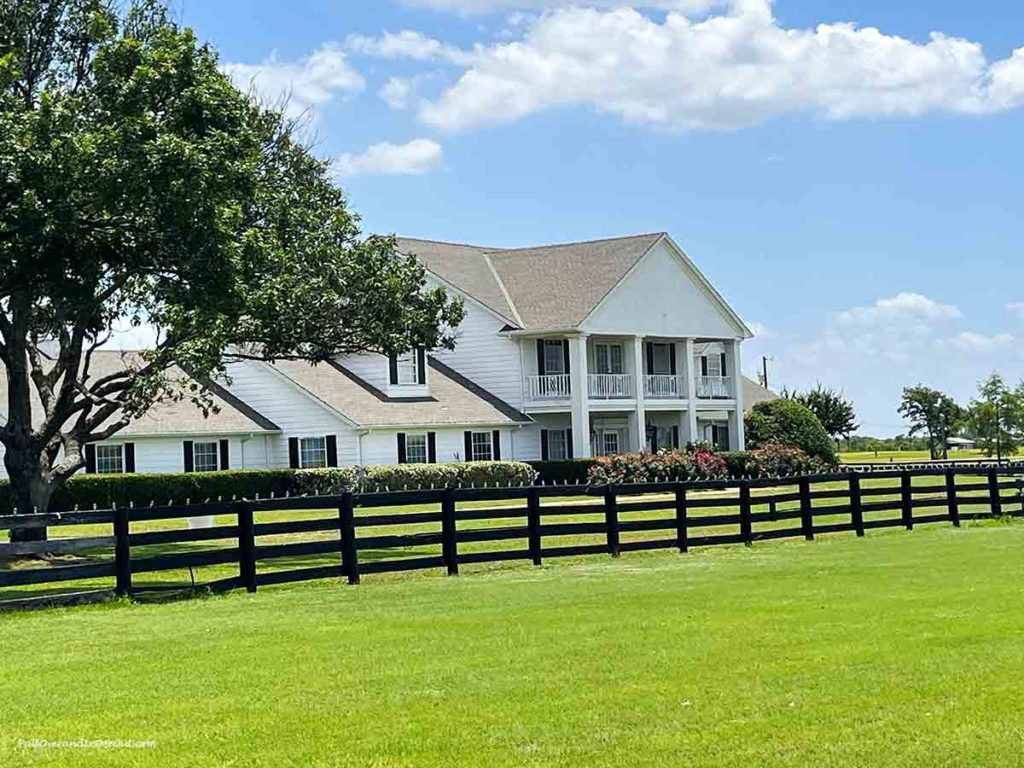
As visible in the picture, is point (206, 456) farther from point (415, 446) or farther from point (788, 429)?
point (788, 429)

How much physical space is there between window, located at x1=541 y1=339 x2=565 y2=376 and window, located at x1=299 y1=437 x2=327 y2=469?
10.7 m

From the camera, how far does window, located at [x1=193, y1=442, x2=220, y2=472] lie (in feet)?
155

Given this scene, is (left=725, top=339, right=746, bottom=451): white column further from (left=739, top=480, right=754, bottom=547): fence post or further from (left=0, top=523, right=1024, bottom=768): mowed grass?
(left=0, top=523, right=1024, bottom=768): mowed grass

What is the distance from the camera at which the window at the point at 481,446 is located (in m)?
53.7

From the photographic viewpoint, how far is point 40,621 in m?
15.9

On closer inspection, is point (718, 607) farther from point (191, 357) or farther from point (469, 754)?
point (191, 357)

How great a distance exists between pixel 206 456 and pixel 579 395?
14734 millimetres

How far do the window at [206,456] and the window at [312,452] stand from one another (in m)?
3.06

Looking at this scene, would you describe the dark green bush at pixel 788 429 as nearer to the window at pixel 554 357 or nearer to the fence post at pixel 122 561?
the window at pixel 554 357

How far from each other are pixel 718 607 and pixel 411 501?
21.5ft

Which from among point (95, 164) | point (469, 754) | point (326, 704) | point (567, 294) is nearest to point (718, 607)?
point (326, 704)

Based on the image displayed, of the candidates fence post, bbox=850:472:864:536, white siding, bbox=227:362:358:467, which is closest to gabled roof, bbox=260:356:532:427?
white siding, bbox=227:362:358:467

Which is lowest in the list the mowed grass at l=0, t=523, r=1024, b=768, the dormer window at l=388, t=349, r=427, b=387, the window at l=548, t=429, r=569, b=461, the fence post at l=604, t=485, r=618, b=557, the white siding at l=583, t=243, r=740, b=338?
the mowed grass at l=0, t=523, r=1024, b=768

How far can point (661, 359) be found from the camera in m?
61.8
